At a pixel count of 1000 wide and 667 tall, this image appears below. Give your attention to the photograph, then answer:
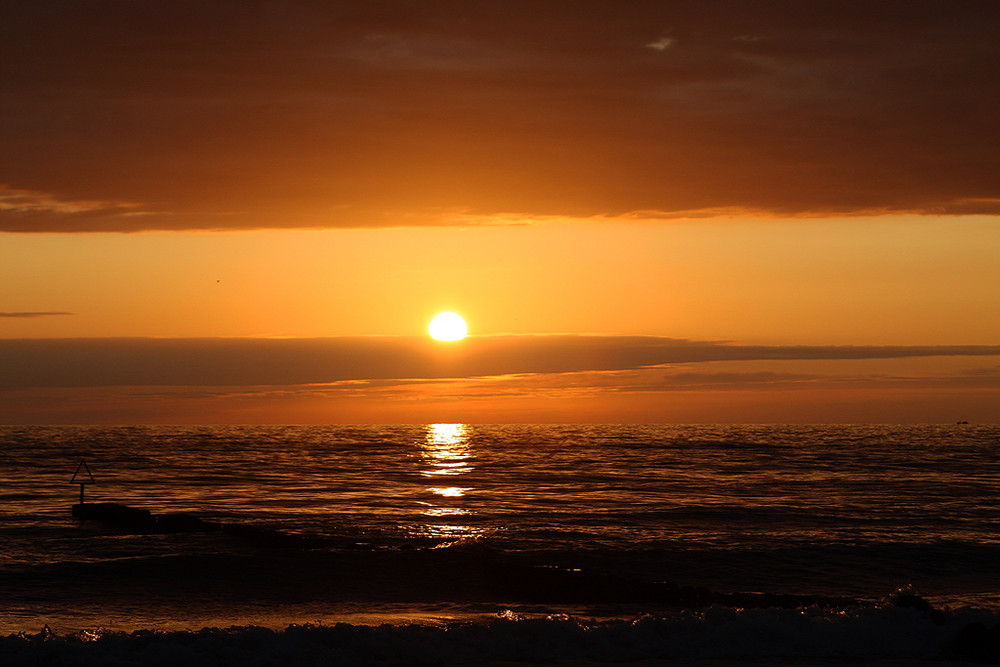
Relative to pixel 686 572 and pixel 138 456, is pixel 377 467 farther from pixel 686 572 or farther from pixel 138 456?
pixel 686 572

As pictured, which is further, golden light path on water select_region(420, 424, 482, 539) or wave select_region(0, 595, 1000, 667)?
golden light path on water select_region(420, 424, 482, 539)

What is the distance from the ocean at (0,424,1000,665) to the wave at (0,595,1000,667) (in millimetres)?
53

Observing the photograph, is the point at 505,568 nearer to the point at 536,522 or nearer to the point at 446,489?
the point at 536,522

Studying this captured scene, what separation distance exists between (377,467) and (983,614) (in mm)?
58613

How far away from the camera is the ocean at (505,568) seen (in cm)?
1931

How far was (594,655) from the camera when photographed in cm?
1905

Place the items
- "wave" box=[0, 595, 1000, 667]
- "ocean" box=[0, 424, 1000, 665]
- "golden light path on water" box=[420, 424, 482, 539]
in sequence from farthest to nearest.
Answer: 1. "golden light path on water" box=[420, 424, 482, 539]
2. "ocean" box=[0, 424, 1000, 665]
3. "wave" box=[0, 595, 1000, 667]

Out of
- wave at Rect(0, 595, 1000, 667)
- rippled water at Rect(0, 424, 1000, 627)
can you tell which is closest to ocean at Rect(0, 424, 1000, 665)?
wave at Rect(0, 595, 1000, 667)

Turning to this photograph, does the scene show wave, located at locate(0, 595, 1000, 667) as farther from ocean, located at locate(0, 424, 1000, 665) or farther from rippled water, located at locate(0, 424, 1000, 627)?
rippled water, located at locate(0, 424, 1000, 627)

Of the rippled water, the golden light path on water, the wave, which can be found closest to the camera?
the wave

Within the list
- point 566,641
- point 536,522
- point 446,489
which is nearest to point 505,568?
point 566,641

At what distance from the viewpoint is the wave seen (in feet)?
59.5

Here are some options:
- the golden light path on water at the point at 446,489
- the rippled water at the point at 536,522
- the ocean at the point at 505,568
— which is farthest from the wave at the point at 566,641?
the golden light path on water at the point at 446,489

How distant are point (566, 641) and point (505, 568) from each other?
9995 mm
